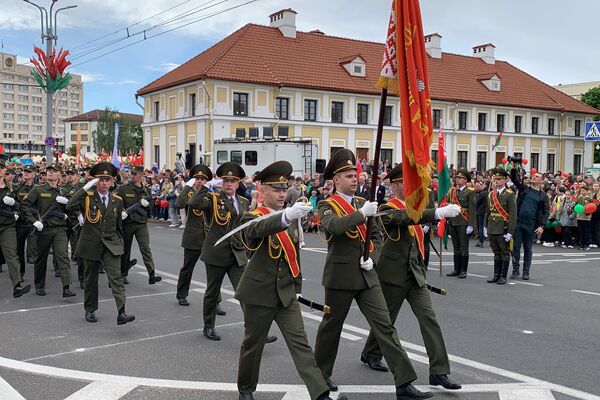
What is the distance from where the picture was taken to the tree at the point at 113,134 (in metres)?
107

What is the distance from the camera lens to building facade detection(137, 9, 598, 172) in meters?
40.0

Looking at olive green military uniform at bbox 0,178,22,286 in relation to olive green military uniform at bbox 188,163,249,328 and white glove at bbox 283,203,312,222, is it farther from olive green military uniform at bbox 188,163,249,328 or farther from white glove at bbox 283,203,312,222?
white glove at bbox 283,203,312,222

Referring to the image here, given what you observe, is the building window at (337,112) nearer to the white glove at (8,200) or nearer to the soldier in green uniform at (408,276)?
the white glove at (8,200)

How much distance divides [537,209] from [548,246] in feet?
21.9

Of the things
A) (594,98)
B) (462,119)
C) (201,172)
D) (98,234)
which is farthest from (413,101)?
(594,98)

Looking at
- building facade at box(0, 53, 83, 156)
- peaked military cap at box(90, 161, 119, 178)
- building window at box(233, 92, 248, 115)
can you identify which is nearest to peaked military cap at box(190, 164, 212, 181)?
peaked military cap at box(90, 161, 119, 178)

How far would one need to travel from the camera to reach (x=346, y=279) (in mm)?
5402

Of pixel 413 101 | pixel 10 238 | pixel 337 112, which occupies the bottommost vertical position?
pixel 10 238

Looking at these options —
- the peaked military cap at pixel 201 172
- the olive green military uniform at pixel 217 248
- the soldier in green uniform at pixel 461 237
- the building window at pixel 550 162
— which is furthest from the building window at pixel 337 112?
the olive green military uniform at pixel 217 248

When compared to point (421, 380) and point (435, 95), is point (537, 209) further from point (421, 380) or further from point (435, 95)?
point (435, 95)

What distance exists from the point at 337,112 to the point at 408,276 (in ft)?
127

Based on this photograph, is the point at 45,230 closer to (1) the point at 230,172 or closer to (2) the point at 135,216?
(2) the point at 135,216

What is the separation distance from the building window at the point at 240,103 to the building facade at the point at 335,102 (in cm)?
7

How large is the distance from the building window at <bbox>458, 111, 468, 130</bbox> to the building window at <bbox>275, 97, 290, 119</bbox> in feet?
48.3
